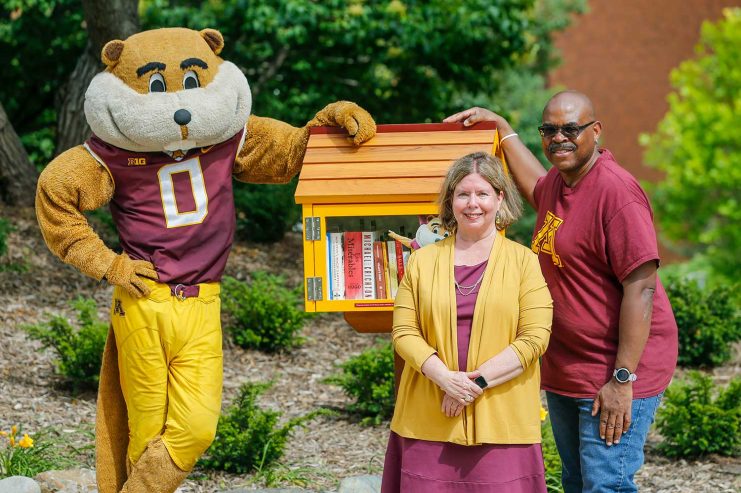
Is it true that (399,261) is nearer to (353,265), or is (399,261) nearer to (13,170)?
(353,265)

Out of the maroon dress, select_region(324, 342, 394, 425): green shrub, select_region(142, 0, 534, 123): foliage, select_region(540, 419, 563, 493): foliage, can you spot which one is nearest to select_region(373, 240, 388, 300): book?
the maroon dress

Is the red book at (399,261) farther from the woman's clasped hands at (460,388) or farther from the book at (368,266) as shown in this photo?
the woman's clasped hands at (460,388)

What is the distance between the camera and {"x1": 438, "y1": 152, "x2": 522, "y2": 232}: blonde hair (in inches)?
126

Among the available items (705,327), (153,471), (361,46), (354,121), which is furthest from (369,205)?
(361,46)

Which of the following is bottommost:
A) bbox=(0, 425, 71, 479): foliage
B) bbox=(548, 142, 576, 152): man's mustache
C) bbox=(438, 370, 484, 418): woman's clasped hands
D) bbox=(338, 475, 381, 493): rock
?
bbox=(338, 475, 381, 493): rock

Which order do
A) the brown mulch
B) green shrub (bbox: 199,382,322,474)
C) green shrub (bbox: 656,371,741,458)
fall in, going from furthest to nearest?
green shrub (bbox: 656,371,741,458), the brown mulch, green shrub (bbox: 199,382,322,474)

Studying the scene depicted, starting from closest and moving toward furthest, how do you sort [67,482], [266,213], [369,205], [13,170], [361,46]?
[369,205] < [67,482] < [13,170] < [266,213] < [361,46]

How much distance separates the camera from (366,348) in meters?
6.75

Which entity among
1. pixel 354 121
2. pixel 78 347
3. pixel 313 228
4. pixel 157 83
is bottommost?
pixel 78 347

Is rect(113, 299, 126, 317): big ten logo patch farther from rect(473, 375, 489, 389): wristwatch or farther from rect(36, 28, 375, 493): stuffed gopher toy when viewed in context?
rect(473, 375, 489, 389): wristwatch

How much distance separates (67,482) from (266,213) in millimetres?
4061

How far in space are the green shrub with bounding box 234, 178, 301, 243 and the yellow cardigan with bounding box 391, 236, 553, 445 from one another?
509 centimetres

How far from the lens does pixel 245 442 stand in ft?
15.5

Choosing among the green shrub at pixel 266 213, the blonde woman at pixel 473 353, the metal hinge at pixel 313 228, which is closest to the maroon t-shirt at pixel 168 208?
the metal hinge at pixel 313 228
